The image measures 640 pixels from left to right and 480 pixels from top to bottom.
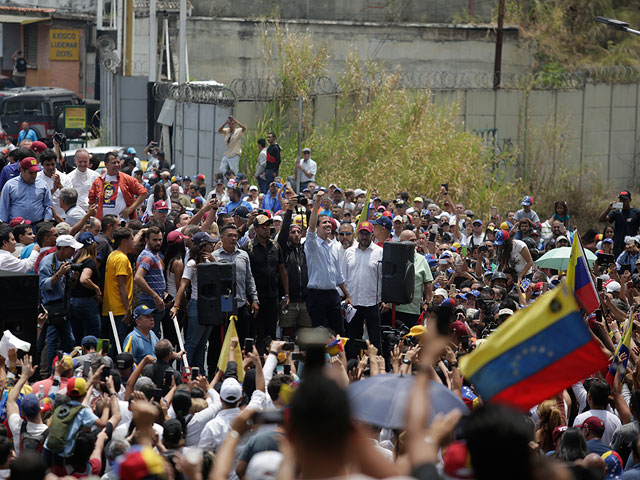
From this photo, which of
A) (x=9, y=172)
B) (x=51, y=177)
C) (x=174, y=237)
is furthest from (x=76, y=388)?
(x=9, y=172)

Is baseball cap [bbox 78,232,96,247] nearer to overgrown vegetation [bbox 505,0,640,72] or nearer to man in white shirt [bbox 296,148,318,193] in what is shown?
man in white shirt [bbox 296,148,318,193]

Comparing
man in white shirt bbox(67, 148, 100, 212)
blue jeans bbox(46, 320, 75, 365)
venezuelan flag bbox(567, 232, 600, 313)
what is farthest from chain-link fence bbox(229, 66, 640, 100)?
venezuelan flag bbox(567, 232, 600, 313)

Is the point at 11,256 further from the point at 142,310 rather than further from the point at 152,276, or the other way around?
the point at 142,310

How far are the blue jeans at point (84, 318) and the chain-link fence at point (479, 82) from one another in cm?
1305

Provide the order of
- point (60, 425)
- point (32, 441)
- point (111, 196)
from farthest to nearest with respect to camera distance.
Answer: point (111, 196), point (32, 441), point (60, 425)

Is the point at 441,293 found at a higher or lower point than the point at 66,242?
lower

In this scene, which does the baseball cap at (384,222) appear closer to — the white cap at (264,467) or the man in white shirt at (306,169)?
the white cap at (264,467)

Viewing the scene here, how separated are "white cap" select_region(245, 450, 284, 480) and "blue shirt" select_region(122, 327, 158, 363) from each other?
4780mm

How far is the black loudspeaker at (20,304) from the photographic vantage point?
8.87 metres

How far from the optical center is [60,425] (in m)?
6.46

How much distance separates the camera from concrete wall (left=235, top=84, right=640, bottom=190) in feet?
83.3

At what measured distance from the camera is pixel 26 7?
133ft

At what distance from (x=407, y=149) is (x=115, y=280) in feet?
42.3

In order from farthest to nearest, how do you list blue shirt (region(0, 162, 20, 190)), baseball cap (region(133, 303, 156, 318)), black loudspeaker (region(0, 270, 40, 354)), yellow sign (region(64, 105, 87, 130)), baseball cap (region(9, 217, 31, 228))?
1. yellow sign (region(64, 105, 87, 130))
2. blue shirt (region(0, 162, 20, 190))
3. baseball cap (region(9, 217, 31, 228))
4. baseball cap (region(133, 303, 156, 318))
5. black loudspeaker (region(0, 270, 40, 354))
